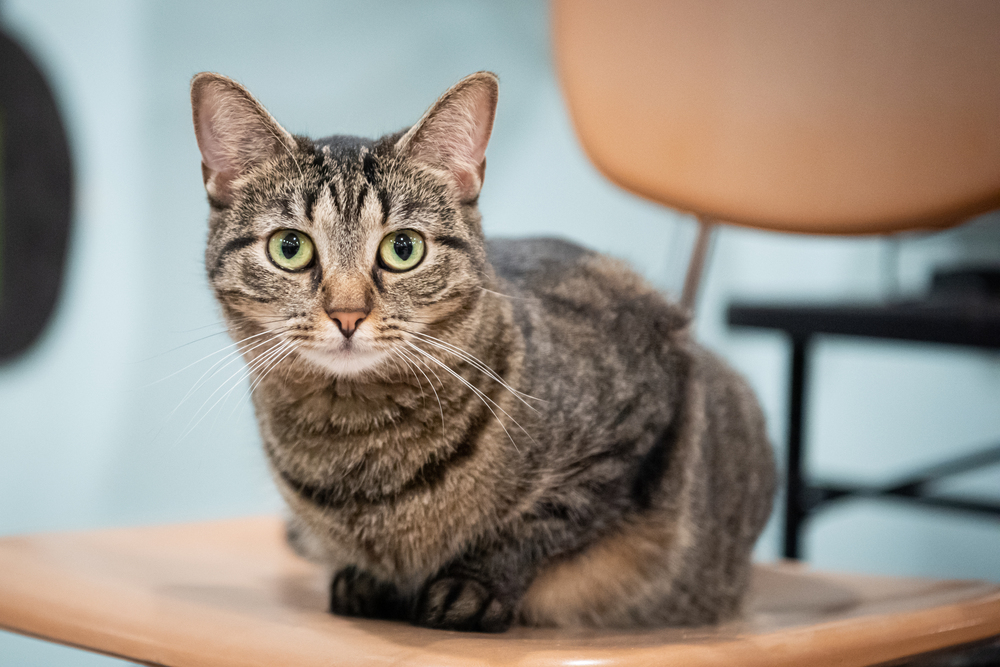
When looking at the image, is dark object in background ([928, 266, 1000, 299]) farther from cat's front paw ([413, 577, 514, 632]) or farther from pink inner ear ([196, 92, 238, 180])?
pink inner ear ([196, 92, 238, 180])

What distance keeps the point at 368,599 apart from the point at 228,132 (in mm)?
446

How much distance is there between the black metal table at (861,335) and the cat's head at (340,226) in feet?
3.40

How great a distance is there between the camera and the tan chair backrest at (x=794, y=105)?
3.14 ft

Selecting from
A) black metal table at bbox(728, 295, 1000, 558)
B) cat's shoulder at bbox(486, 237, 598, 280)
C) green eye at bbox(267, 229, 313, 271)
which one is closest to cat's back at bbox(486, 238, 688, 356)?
cat's shoulder at bbox(486, 237, 598, 280)

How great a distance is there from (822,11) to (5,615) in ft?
3.52

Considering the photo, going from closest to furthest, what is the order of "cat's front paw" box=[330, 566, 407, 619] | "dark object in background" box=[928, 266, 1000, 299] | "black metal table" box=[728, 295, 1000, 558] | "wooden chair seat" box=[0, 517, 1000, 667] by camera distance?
1. "wooden chair seat" box=[0, 517, 1000, 667]
2. "cat's front paw" box=[330, 566, 407, 619]
3. "black metal table" box=[728, 295, 1000, 558]
4. "dark object in background" box=[928, 266, 1000, 299]

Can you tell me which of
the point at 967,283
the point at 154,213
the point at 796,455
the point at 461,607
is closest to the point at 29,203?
the point at 154,213

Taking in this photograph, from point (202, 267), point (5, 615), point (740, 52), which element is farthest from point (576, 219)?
point (5, 615)

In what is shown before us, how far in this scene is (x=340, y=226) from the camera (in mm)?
700

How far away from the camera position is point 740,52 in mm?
1053

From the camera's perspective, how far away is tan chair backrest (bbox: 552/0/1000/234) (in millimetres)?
958

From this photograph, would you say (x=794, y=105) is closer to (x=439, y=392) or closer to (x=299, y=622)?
(x=439, y=392)

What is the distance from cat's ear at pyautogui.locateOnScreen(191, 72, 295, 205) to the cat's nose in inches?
Result: 6.5

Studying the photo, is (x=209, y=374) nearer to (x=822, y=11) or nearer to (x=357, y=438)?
(x=357, y=438)
